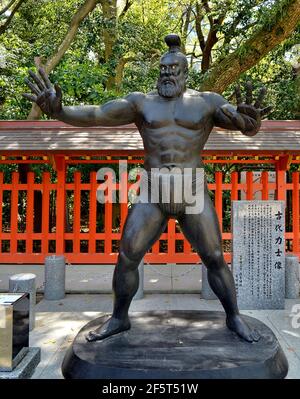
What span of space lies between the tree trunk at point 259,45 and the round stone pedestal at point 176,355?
7.30 metres

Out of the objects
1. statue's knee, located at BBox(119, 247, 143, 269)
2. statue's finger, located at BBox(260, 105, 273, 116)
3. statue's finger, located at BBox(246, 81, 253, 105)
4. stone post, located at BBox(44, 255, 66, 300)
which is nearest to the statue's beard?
statue's finger, located at BBox(246, 81, 253, 105)

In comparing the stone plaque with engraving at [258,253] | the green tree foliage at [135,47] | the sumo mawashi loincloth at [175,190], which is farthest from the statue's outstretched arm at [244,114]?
the green tree foliage at [135,47]

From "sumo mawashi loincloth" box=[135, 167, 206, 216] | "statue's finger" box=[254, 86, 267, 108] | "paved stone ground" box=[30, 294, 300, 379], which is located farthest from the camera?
"paved stone ground" box=[30, 294, 300, 379]

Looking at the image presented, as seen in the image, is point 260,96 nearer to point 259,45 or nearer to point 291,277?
point 291,277

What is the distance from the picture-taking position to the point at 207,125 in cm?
351

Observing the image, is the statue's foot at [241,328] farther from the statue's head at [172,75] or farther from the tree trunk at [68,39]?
the tree trunk at [68,39]

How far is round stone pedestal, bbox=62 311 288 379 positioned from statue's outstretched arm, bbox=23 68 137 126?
6.48 ft

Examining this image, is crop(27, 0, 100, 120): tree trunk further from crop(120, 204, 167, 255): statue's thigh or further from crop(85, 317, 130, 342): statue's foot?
crop(85, 317, 130, 342): statue's foot

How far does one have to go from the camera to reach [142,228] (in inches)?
132

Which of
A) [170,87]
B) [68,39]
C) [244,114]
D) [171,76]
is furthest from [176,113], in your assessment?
[68,39]

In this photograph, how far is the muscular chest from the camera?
11.1 feet

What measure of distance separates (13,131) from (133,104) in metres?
5.14

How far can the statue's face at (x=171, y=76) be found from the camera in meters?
3.41
